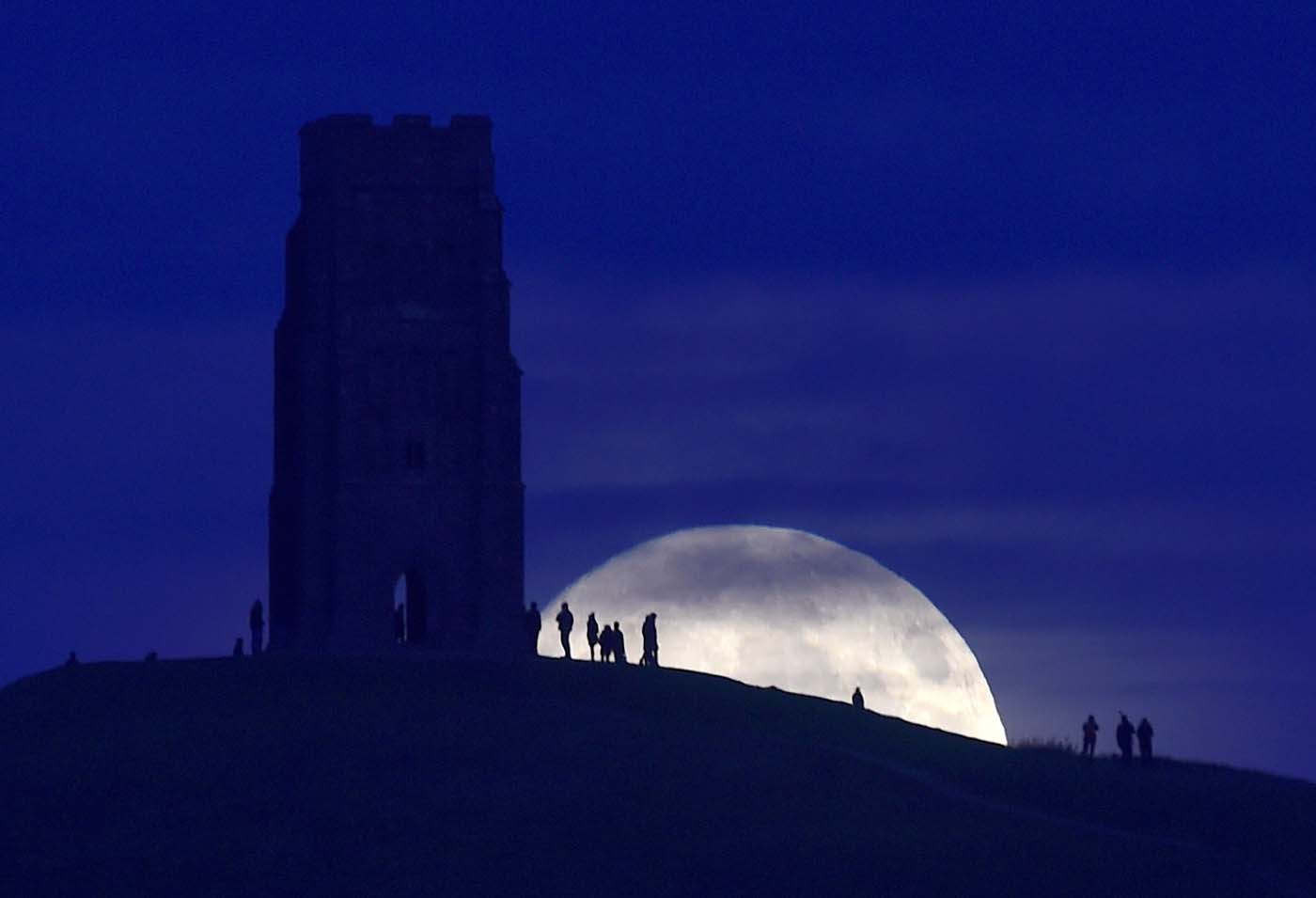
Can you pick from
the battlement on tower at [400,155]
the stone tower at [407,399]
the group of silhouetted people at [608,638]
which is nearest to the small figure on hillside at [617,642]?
the group of silhouetted people at [608,638]

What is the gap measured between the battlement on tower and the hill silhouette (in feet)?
57.4

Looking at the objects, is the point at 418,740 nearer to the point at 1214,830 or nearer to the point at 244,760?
the point at 244,760

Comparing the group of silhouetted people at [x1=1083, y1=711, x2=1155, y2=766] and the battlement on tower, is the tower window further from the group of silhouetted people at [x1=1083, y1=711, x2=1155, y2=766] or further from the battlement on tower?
the group of silhouetted people at [x1=1083, y1=711, x2=1155, y2=766]

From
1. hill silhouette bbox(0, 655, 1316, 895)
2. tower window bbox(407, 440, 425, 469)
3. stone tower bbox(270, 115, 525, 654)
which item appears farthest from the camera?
tower window bbox(407, 440, 425, 469)

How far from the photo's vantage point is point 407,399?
245 feet

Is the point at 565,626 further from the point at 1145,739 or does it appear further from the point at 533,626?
the point at 1145,739

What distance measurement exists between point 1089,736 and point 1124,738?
0.89 m

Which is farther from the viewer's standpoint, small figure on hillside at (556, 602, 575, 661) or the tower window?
the tower window

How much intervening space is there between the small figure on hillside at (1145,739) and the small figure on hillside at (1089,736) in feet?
3.38

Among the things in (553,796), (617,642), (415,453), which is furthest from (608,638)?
(553,796)

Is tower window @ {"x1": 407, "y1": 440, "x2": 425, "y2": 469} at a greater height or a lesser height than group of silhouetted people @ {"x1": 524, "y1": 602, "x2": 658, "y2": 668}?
greater

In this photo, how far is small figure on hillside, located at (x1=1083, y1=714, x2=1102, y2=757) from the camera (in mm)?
61500

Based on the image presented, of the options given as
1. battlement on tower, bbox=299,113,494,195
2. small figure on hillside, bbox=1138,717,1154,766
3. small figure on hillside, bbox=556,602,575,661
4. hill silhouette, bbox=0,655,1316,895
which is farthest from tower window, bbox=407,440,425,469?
small figure on hillside, bbox=1138,717,1154,766

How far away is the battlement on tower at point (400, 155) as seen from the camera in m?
74.8
